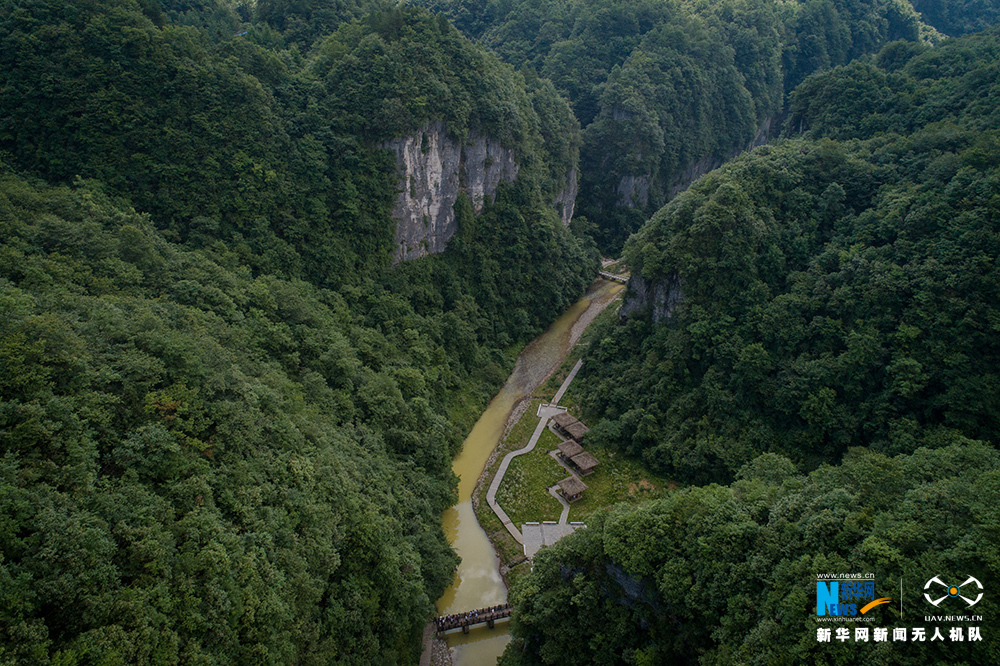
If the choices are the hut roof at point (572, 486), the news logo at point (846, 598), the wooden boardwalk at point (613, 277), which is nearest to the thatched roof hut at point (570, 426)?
the hut roof at point (572, 486)

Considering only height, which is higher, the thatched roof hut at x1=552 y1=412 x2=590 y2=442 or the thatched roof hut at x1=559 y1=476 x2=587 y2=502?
the thatched roof hut at x1=552 y1=412 x2=590 y2=442

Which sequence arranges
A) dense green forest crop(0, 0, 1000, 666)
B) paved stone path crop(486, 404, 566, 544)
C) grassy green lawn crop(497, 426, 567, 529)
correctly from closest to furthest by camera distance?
dense green forest crop(0, 0, 1000, 666), paved stone path crop(486, 404, 566, 544), grassy green lawn crop(497, 426, 567, 529)

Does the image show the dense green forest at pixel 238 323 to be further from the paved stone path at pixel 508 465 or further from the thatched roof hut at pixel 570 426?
the thatched roof hut at pixel 570 426

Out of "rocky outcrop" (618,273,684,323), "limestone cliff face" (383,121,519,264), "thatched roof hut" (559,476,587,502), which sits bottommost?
"thatched roof hut" (559,476,587,502)

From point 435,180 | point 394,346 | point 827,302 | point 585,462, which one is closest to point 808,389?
point 827,302

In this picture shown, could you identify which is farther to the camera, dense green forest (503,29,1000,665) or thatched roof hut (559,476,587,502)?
thatched roof hut (559,476,587,502)

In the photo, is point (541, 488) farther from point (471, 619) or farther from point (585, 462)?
point (471, 619)

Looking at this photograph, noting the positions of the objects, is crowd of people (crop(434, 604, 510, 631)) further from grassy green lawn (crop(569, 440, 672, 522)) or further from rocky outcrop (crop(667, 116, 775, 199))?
rocky outcrop (crop(667, 116, 775, 199))

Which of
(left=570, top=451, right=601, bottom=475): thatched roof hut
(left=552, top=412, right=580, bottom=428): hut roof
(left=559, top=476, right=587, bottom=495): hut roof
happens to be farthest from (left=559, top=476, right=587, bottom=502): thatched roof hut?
(left=552, top=412, right=580, bottom=428): hut roof
